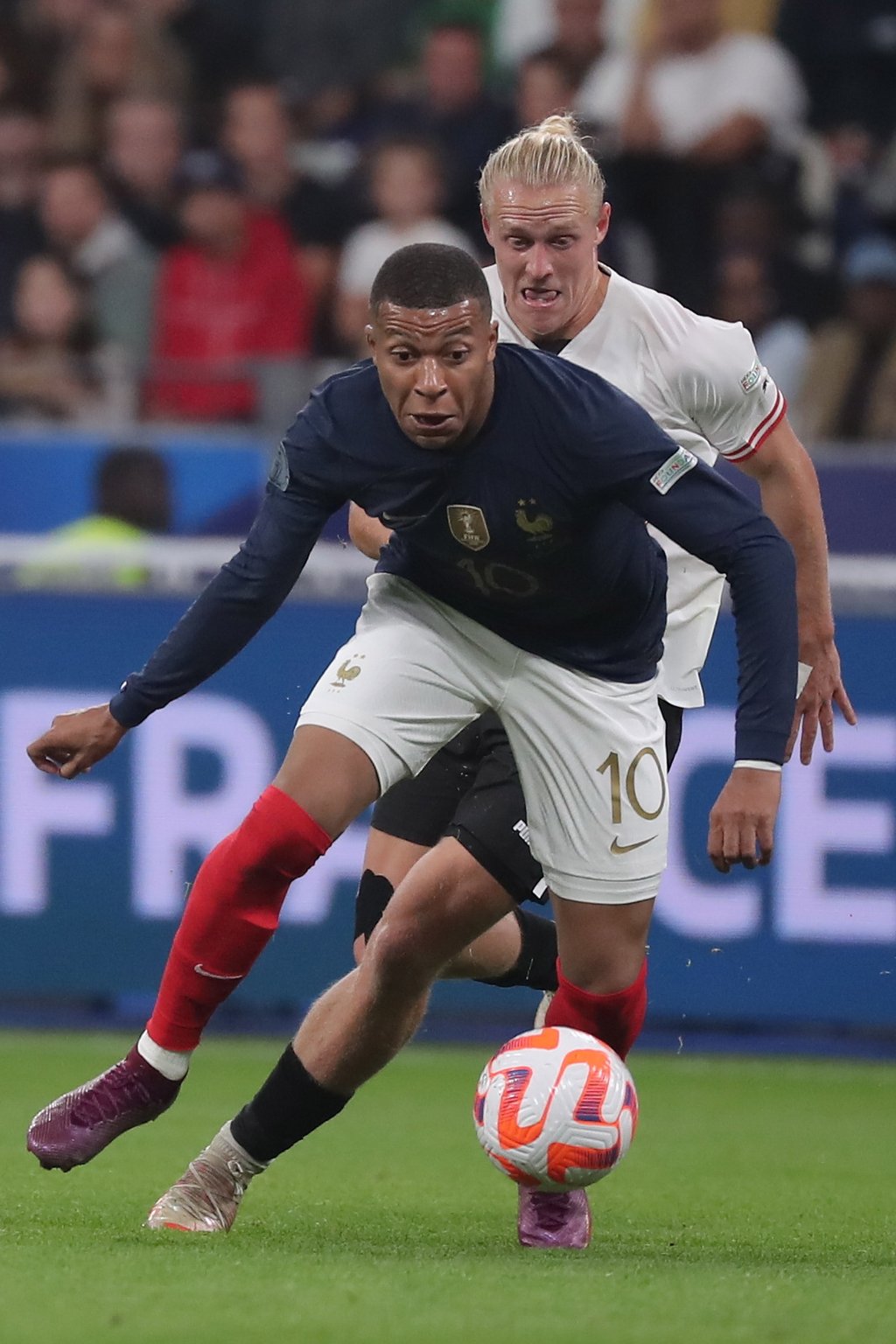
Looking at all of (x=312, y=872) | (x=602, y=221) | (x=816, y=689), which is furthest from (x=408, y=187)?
(x=816, y=689)

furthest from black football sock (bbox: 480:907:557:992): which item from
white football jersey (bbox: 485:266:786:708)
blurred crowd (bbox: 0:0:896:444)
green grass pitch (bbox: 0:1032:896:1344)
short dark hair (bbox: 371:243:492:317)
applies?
blurred crowd (bbox: 0:0:896:444)

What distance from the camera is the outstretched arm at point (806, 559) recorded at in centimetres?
492

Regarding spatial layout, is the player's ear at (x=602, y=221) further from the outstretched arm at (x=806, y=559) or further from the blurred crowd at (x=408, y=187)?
the blurred crowd at (x=408, y=187)

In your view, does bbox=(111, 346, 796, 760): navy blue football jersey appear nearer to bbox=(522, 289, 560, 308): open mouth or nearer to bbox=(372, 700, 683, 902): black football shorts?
bbox=(522, 289, 560, 308): open mouth

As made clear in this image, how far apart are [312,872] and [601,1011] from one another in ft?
10.2

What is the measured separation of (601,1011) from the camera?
183 inches

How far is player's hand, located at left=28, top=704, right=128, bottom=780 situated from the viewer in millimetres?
4434

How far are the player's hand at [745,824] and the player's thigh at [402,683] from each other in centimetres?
59

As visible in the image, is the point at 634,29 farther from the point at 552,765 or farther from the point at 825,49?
the point at 552,765

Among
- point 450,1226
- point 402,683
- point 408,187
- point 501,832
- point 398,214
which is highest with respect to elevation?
point 408,187

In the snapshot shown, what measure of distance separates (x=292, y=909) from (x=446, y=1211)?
8.87ft

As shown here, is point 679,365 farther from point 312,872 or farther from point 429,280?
point 312,872

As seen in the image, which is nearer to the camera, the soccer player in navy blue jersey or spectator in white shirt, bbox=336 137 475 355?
the soccer player in navy blue jersey

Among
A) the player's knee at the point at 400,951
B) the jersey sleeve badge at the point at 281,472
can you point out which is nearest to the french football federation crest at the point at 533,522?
the jersey sleeve badge at the point at 281,472
